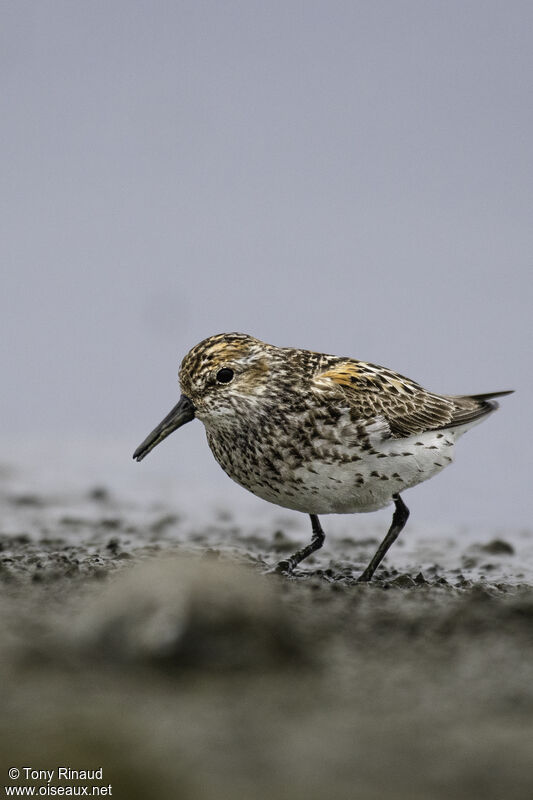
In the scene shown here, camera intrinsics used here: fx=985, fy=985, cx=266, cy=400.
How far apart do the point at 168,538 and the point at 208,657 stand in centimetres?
540

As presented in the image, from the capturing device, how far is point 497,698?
4.98m

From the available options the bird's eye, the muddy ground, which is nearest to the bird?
the bird's eye

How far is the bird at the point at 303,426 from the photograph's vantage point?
7824mm

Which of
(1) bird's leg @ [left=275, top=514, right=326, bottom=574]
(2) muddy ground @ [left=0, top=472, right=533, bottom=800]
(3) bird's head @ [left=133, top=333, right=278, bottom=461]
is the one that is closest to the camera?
(2) muddy ground @ [left=0, top=472, right=533, bottom=800]

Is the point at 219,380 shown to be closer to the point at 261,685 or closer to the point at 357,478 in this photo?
the point at 357,478

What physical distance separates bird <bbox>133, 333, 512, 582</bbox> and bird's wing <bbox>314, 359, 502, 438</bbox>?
1 centimetres

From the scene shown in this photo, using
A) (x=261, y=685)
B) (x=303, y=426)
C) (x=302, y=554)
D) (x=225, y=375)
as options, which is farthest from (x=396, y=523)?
(x=261, y=685)

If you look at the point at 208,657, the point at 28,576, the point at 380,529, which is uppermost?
the point at 208,657

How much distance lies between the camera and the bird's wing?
319 inches

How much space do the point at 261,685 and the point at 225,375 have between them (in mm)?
3583

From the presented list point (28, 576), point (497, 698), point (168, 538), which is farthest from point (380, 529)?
point (497, 698)

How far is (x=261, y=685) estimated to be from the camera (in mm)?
4926

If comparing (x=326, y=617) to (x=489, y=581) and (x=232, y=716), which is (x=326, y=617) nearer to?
(x=232, y=716)

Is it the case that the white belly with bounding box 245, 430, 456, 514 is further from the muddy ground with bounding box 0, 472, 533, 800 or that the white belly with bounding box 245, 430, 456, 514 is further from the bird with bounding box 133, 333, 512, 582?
the muddy ground with bounding box 0, 472, 533, 800
